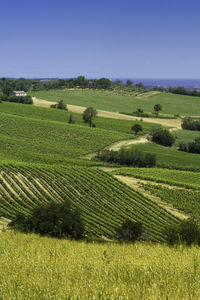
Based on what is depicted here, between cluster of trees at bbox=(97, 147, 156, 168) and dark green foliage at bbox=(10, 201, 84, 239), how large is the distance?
44548 millimetres

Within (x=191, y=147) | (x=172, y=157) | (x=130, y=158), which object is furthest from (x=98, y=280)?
(x=191, y=147)

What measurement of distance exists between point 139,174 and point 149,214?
1996cm

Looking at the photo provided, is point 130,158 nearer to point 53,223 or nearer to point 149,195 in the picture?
point 149,195

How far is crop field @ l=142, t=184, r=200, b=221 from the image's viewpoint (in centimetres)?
4918

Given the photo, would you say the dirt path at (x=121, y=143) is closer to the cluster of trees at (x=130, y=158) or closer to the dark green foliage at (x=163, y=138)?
the dark green foliage at (x=163, y=138)

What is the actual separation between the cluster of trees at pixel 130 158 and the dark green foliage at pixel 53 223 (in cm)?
4455

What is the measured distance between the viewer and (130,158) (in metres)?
79.6

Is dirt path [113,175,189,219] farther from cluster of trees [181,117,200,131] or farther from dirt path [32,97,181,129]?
dirt path [32,97,181,129]

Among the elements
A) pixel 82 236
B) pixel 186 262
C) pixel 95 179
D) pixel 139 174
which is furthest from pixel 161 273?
pixel 139 174

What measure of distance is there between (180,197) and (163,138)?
51.7 metres

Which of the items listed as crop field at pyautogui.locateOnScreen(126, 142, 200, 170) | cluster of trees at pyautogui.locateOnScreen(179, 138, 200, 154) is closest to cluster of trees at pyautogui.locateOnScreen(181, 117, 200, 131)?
crop field at pyautogui.locateOnScreen(126, 142, 200, 170)

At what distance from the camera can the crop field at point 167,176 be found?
61.4 metres

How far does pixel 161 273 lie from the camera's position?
32.5 feet

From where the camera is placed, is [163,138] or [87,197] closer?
[87,197]
